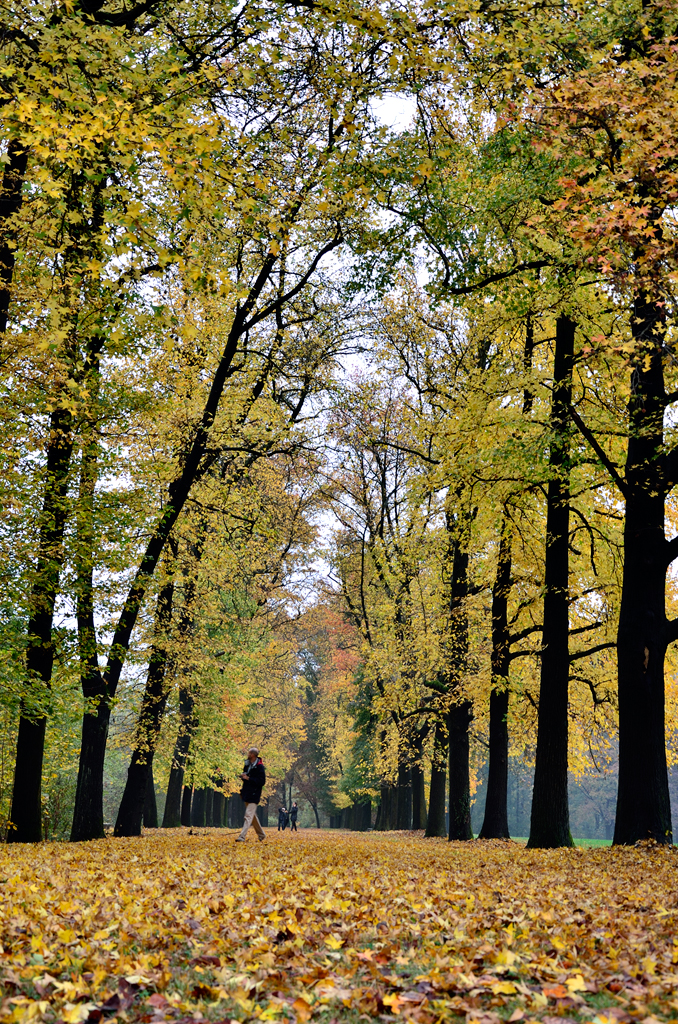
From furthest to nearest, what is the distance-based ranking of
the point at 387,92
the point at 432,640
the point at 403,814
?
the point at 403,814 → the point at 432,640 → the point at 387,92

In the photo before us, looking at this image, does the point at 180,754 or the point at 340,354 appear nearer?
the point at 340,354

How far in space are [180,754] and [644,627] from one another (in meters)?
16.5

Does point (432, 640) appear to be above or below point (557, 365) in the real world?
below

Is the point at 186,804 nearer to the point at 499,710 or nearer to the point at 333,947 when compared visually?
the point at 499,710

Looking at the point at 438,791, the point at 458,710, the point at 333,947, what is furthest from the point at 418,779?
the point at 333,947

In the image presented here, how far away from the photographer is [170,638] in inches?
723

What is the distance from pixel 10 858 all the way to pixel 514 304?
9524mm

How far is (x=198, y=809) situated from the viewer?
3722 centimetres

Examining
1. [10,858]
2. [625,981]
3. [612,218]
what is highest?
[612,218]

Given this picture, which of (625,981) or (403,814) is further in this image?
(403,814)

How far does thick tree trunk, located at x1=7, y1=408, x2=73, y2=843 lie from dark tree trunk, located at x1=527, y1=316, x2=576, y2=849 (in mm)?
7306

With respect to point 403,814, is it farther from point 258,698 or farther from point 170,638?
point 170,638

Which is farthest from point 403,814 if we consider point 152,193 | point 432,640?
point 152,193

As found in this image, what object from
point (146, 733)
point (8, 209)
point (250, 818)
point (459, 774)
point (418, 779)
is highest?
point (8, 209)
